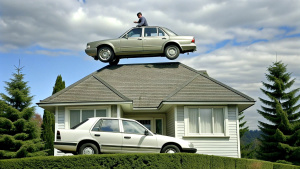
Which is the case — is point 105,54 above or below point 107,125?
above

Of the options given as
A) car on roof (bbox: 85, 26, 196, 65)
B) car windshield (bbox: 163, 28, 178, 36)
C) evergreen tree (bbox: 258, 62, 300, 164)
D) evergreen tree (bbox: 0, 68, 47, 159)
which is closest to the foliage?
evergreen tree (bbox: 0, 68, 47, 159)

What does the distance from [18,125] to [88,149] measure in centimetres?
893

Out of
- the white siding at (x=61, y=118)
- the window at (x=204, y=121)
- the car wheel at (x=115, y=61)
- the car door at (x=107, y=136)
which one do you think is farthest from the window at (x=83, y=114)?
the car wheel at (x=115, y=61)

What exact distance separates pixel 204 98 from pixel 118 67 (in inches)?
256

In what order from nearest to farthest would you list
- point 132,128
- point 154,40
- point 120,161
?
point 120,161
point 132,128
point 154,40

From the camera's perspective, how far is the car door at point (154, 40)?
2150 cm

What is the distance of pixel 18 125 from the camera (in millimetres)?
20094

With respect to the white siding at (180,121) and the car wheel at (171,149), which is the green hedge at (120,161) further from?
the white siding at (180,121)

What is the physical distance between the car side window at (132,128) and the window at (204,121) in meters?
4.87

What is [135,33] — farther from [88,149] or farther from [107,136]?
[88,149]

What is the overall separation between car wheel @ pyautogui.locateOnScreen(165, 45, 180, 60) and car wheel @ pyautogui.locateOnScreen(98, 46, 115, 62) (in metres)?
3.09

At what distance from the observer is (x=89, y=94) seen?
17.8 m

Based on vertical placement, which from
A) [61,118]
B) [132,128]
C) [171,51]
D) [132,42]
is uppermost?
[132,42]

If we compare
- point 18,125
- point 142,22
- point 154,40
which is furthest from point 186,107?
point 18,125
